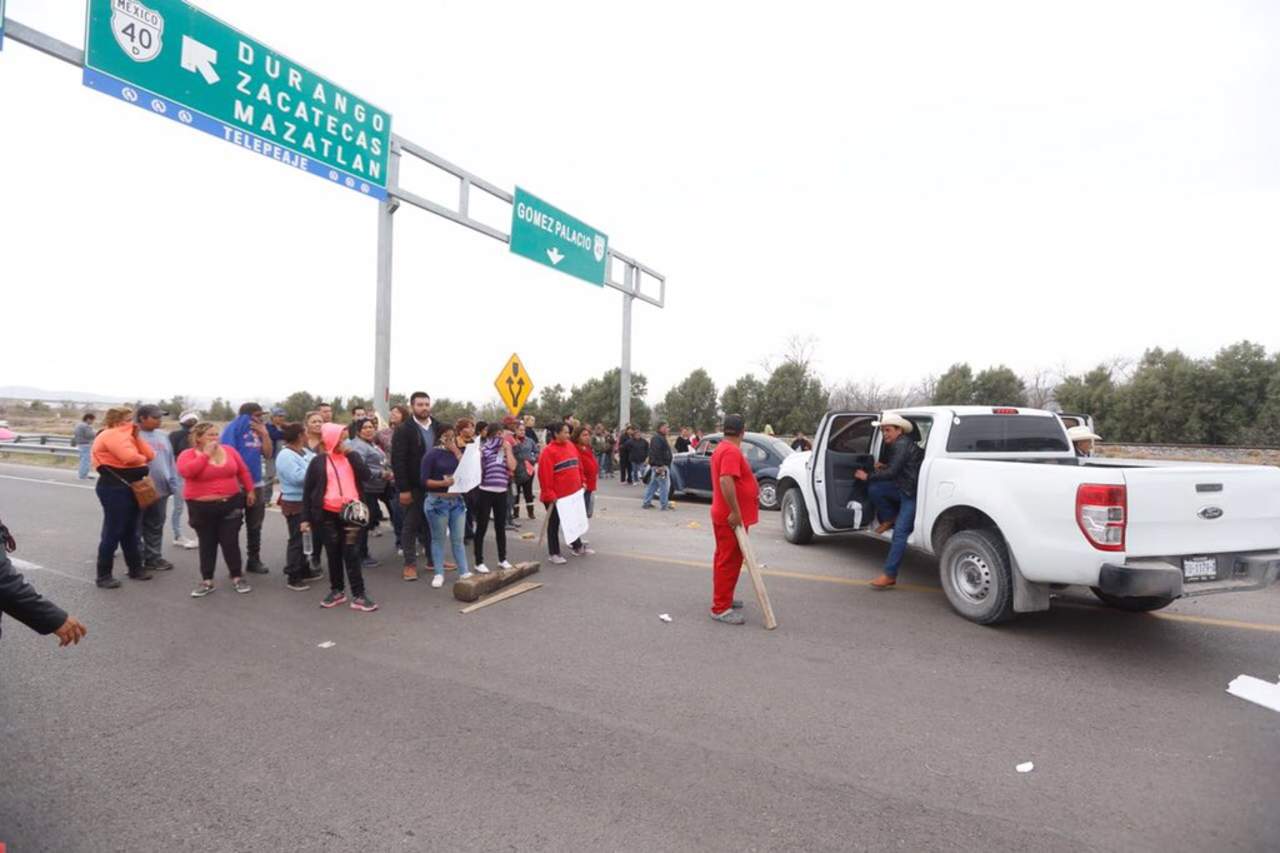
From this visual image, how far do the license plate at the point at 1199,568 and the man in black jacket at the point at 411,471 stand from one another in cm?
648

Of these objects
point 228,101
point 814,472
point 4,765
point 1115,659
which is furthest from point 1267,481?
point 228,101

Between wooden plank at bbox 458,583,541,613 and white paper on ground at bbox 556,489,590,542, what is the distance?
4.09ft

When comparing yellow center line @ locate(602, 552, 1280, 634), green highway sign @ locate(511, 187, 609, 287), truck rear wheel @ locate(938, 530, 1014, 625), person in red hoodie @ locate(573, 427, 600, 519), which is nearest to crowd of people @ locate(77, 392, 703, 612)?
person in red hoodie @ locate(573, 427, 600, 519)

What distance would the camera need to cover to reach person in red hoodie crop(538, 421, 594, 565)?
7.60 m

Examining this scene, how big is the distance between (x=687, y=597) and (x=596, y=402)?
38325 millimetres

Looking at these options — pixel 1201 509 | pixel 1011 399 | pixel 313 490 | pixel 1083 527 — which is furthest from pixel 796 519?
pixel 1011 399

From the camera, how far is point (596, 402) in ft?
145

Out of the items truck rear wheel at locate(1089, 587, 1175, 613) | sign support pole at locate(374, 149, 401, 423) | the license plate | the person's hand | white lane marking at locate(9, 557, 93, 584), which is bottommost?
white lane marking at locate(9, 557, 93, 584)

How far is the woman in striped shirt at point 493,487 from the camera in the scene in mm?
6887

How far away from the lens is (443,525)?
6.69m

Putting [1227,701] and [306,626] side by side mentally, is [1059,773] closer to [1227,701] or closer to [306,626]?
[1227,701]

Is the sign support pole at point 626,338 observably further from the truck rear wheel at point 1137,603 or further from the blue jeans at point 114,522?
the truck rear wheel at point 1137,603

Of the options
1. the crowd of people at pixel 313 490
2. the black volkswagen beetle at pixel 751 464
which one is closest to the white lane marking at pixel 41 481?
the crowd of people at pixel 313 490

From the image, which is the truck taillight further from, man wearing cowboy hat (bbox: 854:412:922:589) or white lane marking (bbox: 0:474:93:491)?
white lane marking (bbox: 0:474:93:491)
